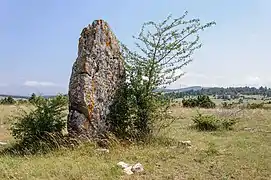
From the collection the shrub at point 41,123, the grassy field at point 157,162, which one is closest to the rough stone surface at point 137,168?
the grassy field at point 157,162

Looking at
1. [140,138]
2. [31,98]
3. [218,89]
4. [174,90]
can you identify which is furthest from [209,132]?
[218,89]

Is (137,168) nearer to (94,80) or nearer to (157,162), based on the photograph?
(157,162)

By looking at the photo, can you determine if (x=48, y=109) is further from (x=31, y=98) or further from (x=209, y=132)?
(x=209, y=132)

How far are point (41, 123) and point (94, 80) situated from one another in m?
2.09

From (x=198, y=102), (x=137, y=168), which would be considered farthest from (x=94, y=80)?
(x=198, y=102)

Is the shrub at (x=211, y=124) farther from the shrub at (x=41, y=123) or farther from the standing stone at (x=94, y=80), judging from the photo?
the shrub at (x=41, y=123)

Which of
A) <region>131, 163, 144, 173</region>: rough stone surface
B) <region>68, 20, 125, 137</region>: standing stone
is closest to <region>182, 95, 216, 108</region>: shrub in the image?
<region>68, 20, 125, 137</region>: standing stone

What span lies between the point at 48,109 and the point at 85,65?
1826mm

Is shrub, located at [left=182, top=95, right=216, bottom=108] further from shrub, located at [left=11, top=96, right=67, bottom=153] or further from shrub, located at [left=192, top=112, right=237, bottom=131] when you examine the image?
shrub, located at [left=11, top=96, right=67, bottom=153]

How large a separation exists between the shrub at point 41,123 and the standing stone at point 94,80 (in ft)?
1.97

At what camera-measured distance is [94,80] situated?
11.8 meters

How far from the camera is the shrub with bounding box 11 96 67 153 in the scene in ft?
37.6

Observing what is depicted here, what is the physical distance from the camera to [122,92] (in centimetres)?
1262

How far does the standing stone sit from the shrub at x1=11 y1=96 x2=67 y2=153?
0.60 meters
